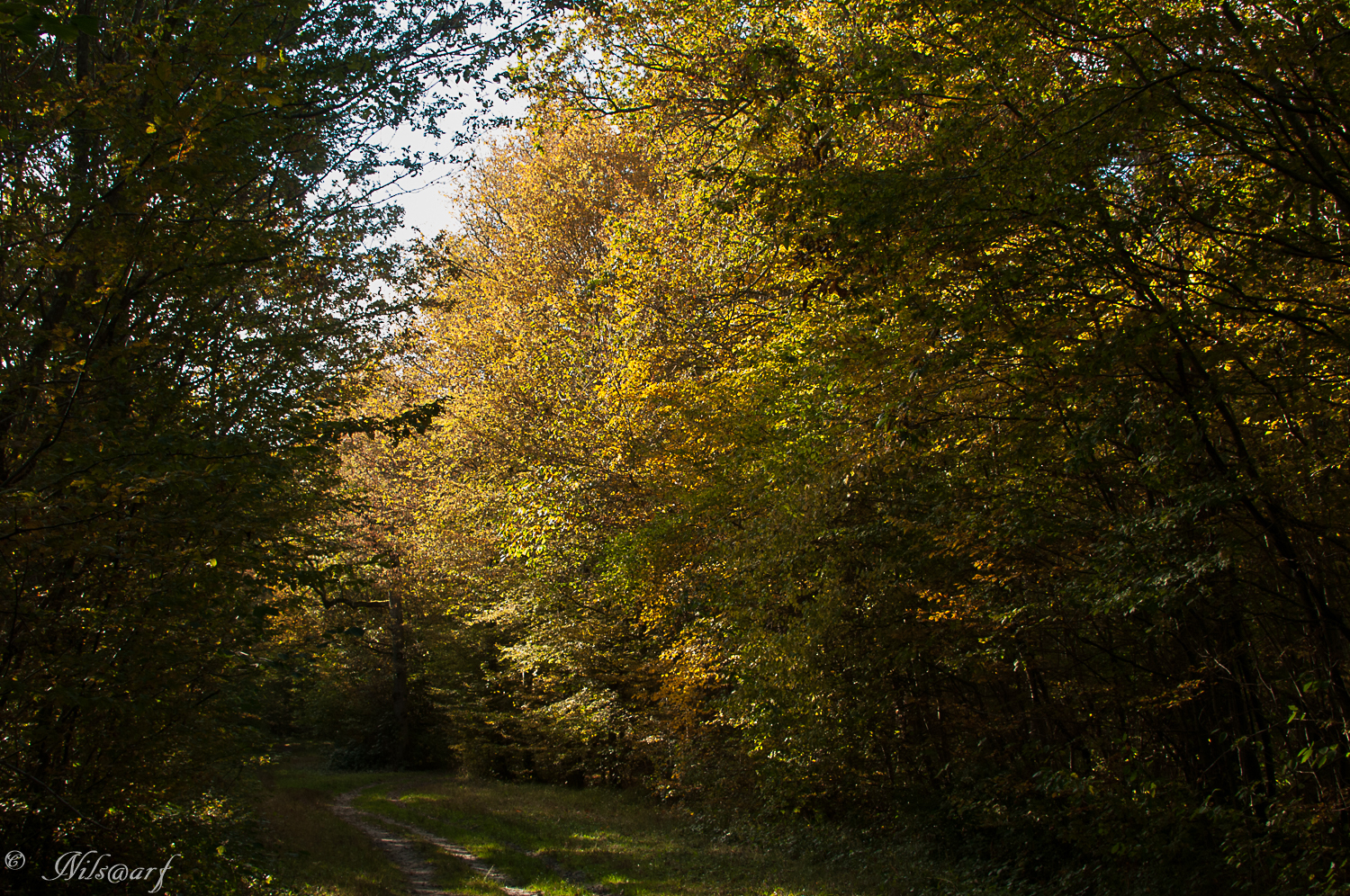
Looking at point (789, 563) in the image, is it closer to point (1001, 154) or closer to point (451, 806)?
point (1001, 154)

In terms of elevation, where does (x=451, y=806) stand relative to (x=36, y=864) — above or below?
below

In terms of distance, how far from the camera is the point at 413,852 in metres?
11.9

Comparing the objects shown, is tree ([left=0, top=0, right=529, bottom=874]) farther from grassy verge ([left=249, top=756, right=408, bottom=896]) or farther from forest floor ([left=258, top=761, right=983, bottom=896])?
forest floor ([left=258, top=761, right=983, bottom=896])

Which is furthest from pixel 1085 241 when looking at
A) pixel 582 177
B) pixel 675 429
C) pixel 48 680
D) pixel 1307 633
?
pixel 582 177

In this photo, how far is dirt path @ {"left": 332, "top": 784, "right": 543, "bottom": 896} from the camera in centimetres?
961

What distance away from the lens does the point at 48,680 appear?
483 centimetres

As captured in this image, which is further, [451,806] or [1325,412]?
[451,806]

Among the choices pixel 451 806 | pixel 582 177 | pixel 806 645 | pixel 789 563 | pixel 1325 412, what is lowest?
pixel 451 806

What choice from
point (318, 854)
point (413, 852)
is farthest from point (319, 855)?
point (413, 852)

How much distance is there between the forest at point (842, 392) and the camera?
4.54 meters

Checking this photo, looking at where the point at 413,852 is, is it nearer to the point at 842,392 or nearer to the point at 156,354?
the point at 156,354

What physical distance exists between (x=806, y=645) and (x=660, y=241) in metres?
6.53

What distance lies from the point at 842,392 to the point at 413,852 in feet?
30.7

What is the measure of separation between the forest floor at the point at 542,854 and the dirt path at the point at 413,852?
0.06ft
